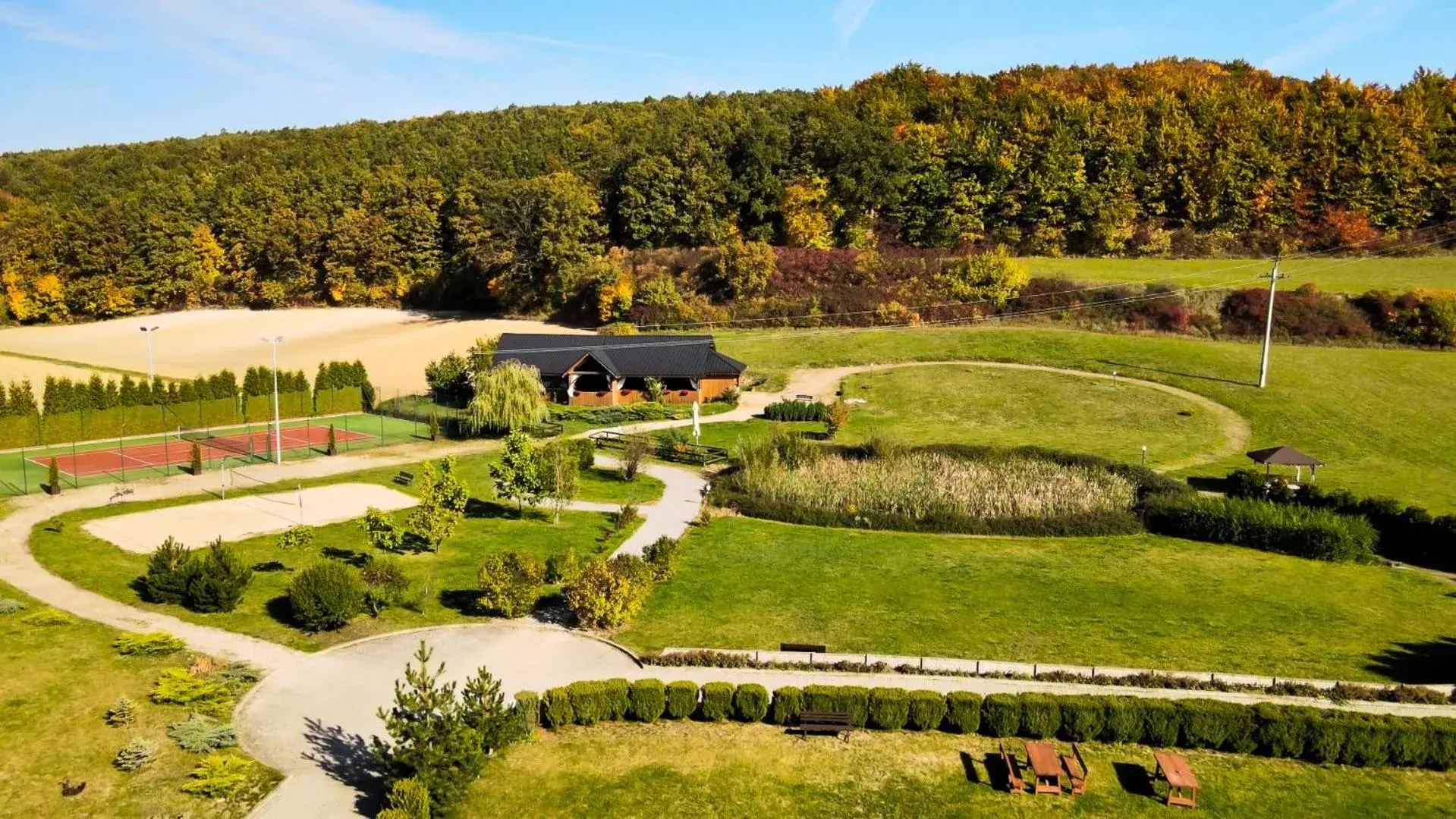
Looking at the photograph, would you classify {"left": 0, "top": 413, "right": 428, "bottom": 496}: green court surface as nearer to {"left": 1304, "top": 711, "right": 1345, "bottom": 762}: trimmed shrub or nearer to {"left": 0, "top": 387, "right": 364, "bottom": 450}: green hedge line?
{"left": 0, "top": 387, "right": 364, "bottom": 450}: green hedge line

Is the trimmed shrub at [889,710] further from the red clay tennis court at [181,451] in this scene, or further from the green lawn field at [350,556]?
the red clay tennis court at [181,451]

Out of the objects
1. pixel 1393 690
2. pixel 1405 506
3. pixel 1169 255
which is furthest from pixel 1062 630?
pixel 1169 255

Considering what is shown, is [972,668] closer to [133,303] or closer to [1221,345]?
[1221,345]

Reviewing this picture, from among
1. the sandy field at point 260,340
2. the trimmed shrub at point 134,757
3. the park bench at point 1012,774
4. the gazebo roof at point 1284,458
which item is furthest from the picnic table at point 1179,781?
the sandy field at point 260,340

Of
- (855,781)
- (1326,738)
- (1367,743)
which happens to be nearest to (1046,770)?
(855,781)

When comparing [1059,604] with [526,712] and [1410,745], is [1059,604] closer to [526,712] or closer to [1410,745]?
[1410,745]
